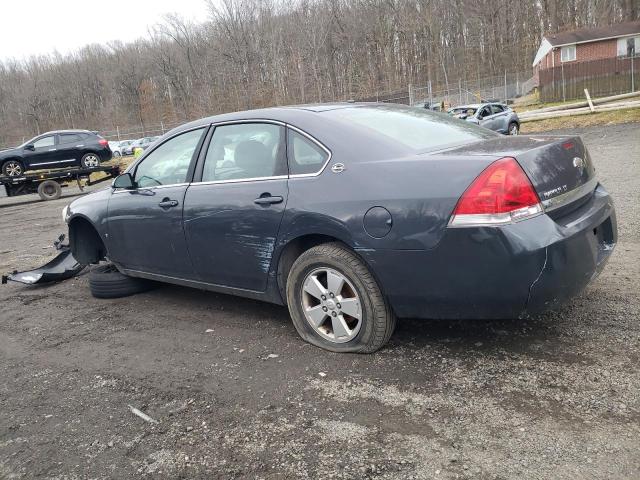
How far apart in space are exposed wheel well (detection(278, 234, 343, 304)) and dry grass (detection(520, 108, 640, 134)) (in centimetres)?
2070

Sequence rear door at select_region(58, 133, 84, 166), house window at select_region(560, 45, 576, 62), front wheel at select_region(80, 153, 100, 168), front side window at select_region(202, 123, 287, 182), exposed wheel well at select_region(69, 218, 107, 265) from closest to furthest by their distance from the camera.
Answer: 1. front side window at select_region(202, 123, 287, 182)
2. exposed wheel well at select_region(69, 218, 107, 265)
3. rear door at select_region(58, 133, 84, 166)
4. front wheel at select_region(80, 153, 100, 168)
5. house window at select_region(560, 45, 576, 62)

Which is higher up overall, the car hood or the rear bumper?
the car hood

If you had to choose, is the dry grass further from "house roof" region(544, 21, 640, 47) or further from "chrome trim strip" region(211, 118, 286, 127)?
"house roof" region(544, 21, 640, 47)

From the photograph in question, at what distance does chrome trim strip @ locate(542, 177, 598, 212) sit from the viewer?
2.86m

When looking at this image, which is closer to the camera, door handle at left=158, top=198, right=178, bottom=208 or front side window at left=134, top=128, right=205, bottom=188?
door handle at left=158, top=198, right=178, bottom=208

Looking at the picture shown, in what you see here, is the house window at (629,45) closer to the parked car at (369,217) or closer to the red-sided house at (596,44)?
the red-sided house at (596,44)

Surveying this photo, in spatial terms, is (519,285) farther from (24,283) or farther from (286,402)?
(24,283)

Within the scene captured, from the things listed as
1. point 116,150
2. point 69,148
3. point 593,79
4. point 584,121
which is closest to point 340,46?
point 116,150

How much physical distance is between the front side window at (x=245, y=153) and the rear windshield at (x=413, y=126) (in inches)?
17.0

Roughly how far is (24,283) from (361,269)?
439cm

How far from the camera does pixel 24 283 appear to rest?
5887mm

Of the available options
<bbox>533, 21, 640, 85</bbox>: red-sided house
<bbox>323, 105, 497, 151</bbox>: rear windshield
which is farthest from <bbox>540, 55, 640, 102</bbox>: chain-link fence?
<bbox>323, 105, 497, 151</bbox>: rear windshield

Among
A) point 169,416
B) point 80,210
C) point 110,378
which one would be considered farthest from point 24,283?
point 169,416

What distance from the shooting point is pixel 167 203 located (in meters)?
4.27
